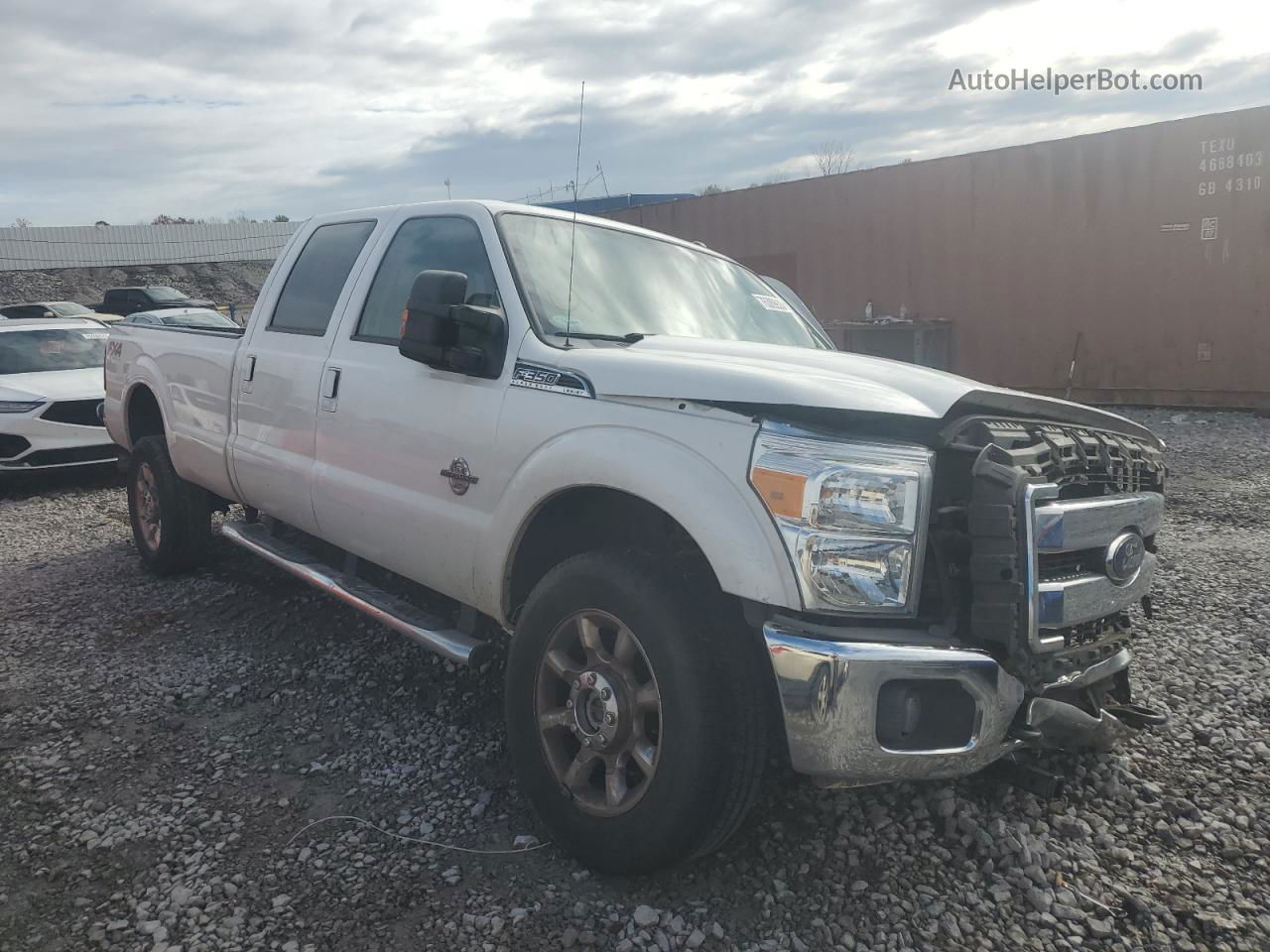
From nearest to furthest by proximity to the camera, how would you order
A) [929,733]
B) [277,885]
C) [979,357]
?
[929,733] < [277,885] < [979,357]

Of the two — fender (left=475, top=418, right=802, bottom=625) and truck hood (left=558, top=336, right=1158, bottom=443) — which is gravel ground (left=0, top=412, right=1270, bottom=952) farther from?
truck hood (left=558, top=336, right=1158, bottom=443)

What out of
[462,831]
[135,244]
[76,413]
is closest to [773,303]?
[462,831]

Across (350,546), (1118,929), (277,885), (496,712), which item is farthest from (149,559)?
(1118,929)

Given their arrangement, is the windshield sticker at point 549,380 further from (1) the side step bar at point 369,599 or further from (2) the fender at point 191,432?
(2) the fender at point 191,432

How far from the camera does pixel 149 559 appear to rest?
5465mm

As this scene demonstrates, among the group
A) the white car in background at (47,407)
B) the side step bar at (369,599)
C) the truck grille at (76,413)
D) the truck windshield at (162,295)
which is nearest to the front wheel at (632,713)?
the side step bar at (369,599)

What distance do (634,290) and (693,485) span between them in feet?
4.21

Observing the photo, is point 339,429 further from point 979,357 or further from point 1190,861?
point 979,357

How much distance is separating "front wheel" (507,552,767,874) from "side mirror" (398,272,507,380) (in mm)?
758

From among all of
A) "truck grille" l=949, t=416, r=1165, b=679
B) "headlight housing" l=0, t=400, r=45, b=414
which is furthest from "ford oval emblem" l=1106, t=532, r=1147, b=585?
"headlight housing" l=0, t=400, r=45, b=414

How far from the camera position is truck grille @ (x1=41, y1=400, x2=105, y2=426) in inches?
319

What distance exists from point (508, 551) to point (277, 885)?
112cm

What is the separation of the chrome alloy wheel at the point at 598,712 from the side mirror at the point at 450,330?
90cm

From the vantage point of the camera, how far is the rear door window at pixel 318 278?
4.04 meters
